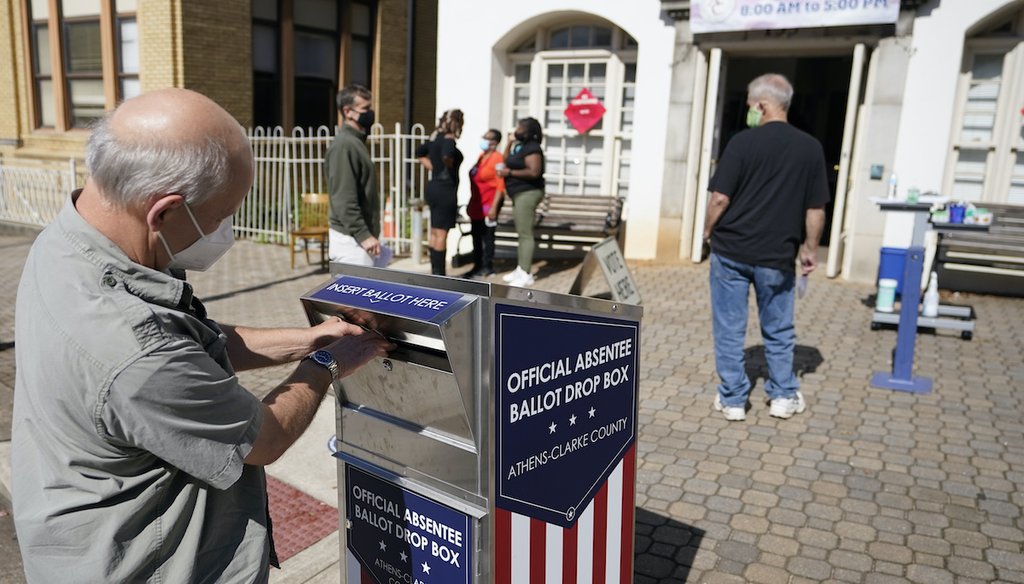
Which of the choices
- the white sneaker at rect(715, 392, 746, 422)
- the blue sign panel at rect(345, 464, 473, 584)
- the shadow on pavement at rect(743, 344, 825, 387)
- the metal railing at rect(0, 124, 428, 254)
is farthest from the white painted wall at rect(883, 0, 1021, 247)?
the blue sign panel at rect(345, 464, 473, 584)

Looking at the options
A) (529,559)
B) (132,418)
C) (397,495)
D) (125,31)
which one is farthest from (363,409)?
(125,31)

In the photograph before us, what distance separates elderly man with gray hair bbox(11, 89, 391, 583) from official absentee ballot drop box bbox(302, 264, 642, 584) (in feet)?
1.18

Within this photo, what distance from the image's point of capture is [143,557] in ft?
4.88

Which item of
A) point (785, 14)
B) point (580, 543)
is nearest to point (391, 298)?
point (580, 543)

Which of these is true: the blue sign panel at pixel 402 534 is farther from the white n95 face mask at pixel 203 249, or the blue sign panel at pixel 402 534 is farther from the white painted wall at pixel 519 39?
the white painted wall at pixel 519 39

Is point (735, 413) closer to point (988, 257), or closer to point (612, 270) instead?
point (612, 270)

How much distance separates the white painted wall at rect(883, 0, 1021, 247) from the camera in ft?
26.1

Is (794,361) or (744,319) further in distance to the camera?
(794,361)

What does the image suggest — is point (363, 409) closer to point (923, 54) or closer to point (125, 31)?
point (923, 54)

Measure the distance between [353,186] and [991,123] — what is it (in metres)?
7.34

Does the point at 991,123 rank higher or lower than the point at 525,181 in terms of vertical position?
higher

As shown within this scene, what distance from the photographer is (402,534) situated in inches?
79.8

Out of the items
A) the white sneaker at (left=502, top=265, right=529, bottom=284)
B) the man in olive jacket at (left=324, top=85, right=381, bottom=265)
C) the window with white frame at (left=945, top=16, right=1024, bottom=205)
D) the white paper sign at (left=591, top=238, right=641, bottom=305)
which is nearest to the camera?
the man in olive jacket at (left=324, top=85, right=381, bottom=265)

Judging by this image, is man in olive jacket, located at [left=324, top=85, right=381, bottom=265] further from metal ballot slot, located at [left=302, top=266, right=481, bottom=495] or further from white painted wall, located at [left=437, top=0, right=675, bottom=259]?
white painted wall, located at [left=437, top=0, right=675, bottom=259]
